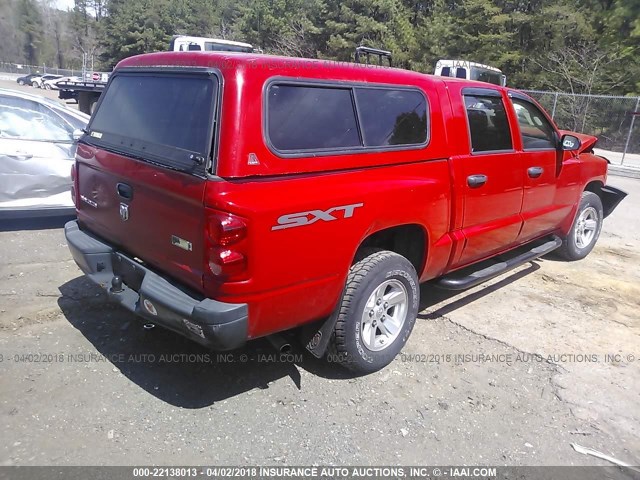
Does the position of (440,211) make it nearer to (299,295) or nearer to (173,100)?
(299,295)

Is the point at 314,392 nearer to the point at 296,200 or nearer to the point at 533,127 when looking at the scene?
the point at 296,200

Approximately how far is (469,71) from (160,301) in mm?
15981

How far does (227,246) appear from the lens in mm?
2623

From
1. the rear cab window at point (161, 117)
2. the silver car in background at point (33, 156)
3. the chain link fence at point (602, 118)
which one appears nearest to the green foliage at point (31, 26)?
the chain link fence at point (602, 118)

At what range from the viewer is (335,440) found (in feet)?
9.59

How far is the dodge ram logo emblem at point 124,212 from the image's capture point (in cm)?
326

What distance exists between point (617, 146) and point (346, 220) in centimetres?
2177

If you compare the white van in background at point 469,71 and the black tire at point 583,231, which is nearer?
the black tire at point 583,231

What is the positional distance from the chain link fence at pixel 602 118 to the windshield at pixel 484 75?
7.26 feet

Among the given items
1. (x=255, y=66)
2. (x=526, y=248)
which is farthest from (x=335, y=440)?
(x=526, y=248)

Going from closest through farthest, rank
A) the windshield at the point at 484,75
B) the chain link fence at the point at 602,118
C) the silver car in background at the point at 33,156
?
the silver car in background at the point at 33,156 < the windshield at the point at 484,75 < the chain link fence at the point at 602,118

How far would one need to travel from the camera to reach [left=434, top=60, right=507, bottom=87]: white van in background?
16703 millimetres

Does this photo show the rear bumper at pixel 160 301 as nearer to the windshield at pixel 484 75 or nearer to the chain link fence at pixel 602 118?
the windshield at pixel 484 75

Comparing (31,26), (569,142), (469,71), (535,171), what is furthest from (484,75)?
(31,26)
